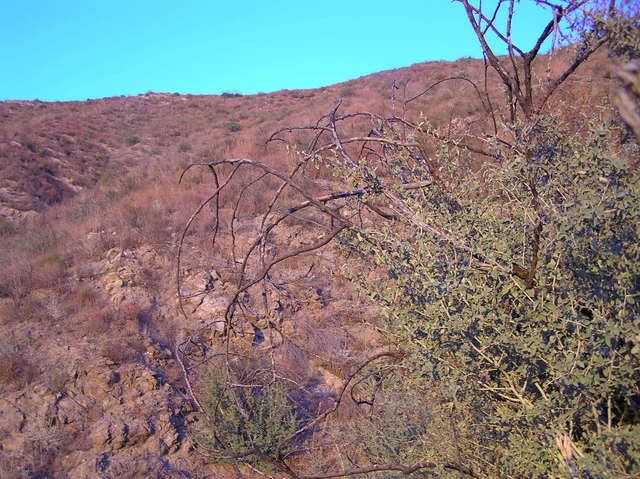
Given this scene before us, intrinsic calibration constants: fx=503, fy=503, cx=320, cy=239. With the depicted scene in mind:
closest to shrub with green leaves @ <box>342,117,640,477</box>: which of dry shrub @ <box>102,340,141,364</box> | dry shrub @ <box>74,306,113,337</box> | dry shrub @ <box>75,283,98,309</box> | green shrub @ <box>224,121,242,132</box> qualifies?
dry shrub @ <box>102,340,141,364</box>

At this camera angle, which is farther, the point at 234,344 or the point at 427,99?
the point at 427,99

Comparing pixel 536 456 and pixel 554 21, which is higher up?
pixel 554 21

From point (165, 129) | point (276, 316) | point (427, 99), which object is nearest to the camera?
point (276, 316)

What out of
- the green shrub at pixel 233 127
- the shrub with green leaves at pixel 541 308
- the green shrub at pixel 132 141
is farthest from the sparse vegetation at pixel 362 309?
the green shrub at pixel 132 141

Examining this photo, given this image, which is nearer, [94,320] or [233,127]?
[94,320]

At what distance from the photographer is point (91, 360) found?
21.7ft

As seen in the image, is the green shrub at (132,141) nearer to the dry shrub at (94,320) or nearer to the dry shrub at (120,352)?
the dry shrub at (94,320)

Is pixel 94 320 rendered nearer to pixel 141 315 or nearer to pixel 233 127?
pixel 141 315

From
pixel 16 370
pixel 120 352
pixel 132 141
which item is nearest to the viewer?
pixel 16 370

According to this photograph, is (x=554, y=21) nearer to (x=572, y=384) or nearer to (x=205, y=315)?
(x=572, y=384)

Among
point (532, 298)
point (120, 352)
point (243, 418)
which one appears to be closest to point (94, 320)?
point (120, 352)

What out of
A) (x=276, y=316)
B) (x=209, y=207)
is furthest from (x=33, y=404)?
(x=209, y=207)

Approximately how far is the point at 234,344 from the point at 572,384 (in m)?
5.65

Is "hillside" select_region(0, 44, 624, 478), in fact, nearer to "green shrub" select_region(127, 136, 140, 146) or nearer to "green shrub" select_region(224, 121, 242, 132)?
"green shrub" select_region(224, 121, 242, 132)
